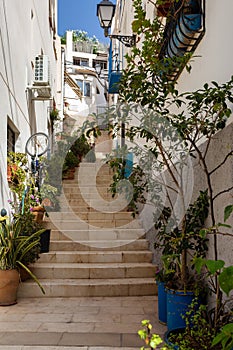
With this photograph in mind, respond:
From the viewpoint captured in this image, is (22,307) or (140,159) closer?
(140,159)

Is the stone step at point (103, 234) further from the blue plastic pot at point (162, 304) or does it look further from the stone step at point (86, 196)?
the blue plastic pot at point (162, 304)

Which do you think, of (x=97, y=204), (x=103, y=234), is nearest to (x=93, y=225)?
(x=103, y=234)

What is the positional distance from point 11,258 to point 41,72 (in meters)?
4.54

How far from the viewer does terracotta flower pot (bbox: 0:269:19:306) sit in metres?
4.71

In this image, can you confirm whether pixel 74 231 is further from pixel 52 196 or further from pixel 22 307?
pixel 22 307

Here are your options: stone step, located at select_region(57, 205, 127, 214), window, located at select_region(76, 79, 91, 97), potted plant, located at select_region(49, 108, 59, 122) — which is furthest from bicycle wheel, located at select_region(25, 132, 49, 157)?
window, located at select_region(76, 79, 91, 97)

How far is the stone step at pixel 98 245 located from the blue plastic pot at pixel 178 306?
283 centimetres

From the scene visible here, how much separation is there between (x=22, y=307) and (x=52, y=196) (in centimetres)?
354

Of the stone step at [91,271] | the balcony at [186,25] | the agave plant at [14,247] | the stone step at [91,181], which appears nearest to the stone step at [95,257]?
the stone step at [91,271]

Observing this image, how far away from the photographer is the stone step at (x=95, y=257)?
19.6ft

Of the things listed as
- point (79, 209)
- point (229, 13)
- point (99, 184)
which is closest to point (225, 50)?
point (229, 13)

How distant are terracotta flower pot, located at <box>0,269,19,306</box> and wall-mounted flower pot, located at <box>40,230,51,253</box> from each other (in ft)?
4.09

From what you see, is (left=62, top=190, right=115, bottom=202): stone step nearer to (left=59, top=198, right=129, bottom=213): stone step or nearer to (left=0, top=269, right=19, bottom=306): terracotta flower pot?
(left=59, top=198, right=129, bottom=213): stone step

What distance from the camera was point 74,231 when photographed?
6703 millimetres
